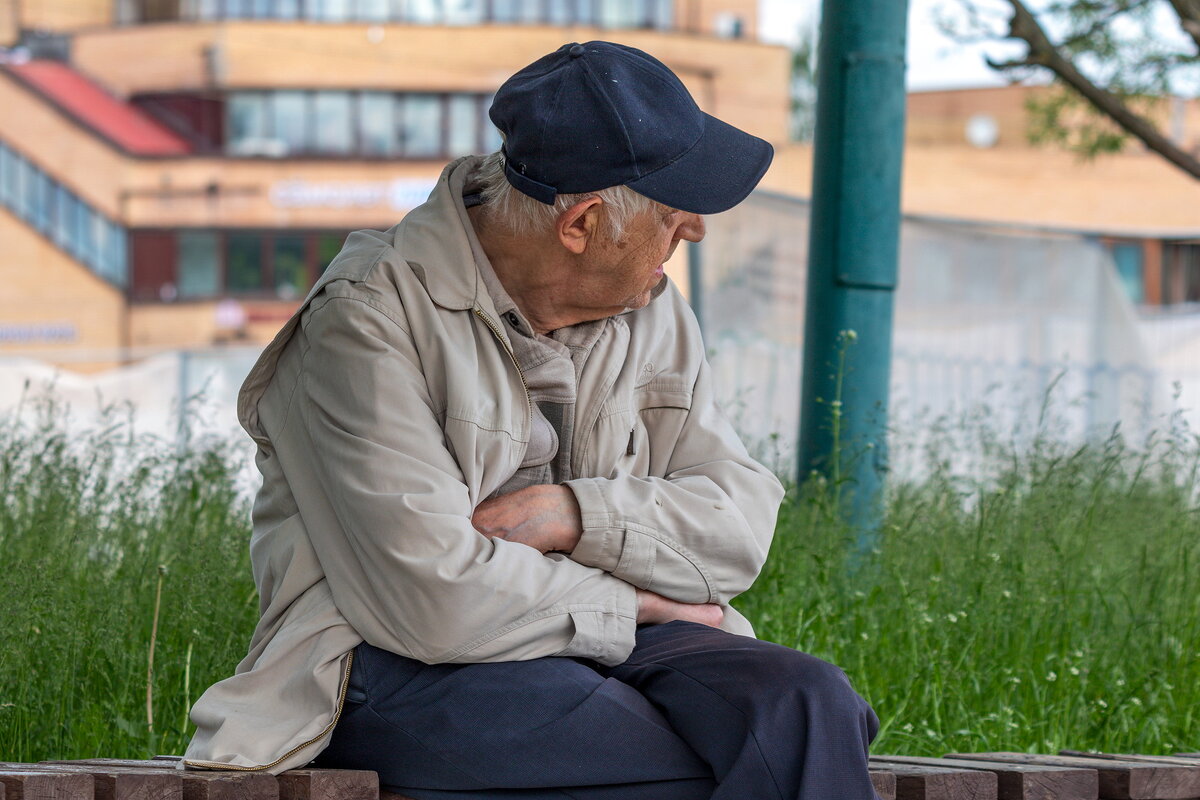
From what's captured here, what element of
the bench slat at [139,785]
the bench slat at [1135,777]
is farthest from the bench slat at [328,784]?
the bench slat at [1135,777]

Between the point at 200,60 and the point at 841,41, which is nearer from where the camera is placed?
the point at 841,41

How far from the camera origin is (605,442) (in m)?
2.76

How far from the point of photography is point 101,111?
1689 inches

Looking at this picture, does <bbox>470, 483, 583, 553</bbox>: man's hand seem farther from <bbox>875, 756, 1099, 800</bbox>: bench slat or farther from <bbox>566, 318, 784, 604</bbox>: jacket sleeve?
<bbox>875, 756, 1099, 800</bbox>: bench slat

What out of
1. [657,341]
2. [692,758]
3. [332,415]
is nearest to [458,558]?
[332,415]

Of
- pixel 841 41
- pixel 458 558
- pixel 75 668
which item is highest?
pixel 841 41

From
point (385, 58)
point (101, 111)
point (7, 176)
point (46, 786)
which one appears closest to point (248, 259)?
point (101, 111)

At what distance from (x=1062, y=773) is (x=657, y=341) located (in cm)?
113

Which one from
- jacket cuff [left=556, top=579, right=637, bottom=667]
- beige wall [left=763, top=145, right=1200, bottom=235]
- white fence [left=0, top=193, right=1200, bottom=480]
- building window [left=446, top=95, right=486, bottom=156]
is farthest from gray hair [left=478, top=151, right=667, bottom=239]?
building window [left=446, top=95, right=486, bottom=156]

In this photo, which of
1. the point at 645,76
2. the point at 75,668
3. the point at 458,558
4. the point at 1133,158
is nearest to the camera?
the point at 458,558

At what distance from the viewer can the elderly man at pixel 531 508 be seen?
7.86 ft

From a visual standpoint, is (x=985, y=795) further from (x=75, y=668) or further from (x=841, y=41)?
(x=841, y=41)

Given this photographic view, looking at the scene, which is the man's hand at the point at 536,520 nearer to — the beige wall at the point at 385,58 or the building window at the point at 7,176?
the beige wall at the point at 385,58

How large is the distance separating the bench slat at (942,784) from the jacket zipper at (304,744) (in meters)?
1.02
